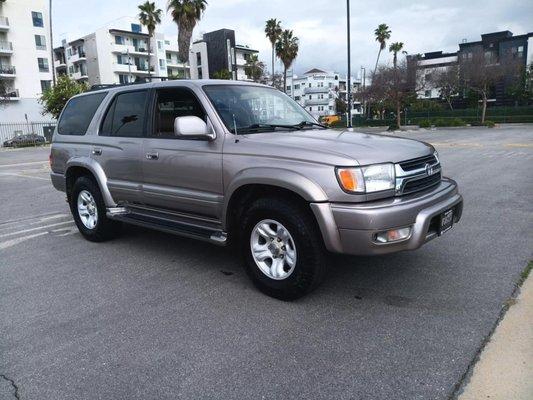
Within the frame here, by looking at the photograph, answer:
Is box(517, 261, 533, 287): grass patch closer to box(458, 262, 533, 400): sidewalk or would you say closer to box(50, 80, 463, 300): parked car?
box(458, 262, 533, 400): sidewalk

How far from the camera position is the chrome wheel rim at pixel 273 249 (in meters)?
3.77

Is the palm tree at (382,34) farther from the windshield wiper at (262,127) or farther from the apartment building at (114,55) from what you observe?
the windshield wiper at (262,127)

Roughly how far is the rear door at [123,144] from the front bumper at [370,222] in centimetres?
240

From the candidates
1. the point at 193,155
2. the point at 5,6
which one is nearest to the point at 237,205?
the point at 193,155

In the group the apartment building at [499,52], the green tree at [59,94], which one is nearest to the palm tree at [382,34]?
the apartment building at [499,52]

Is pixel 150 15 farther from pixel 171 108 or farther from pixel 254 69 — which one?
pixel 171 108

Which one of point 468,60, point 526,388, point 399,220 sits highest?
point 468,60

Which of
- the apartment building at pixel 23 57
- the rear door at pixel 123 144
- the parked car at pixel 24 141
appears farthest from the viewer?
the apartment building at pixel 23 57

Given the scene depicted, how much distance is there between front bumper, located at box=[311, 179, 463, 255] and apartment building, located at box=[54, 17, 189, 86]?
61033 mm

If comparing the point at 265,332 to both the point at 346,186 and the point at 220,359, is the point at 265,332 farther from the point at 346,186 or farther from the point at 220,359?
the point at 346,186

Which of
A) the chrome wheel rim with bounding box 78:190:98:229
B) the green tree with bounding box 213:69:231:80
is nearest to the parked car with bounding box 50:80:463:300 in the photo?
the chrome wheel rim with bounding box 78:190:98:229

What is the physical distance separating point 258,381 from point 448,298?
1893mm

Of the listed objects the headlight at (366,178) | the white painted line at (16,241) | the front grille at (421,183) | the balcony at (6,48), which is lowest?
the white painted line at (16,241)

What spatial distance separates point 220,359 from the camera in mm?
2982
